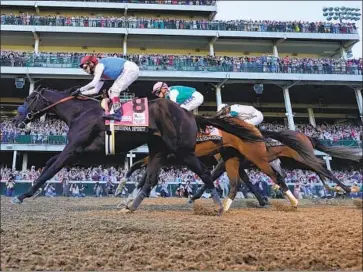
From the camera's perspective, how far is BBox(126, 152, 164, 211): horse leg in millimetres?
7531

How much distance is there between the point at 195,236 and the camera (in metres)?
4.18

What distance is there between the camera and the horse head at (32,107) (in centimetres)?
722

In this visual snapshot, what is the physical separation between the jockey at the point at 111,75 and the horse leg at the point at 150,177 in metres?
1.36

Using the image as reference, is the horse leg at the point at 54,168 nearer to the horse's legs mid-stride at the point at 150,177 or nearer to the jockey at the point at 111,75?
the jockey at the point at 111,75

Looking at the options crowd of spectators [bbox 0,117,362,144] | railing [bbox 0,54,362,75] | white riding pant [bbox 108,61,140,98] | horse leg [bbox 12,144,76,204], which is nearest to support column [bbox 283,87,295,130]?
crowd of spectators [bbox 0,117,362,144]

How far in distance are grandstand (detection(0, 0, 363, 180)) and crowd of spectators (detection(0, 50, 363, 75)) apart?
7 cm

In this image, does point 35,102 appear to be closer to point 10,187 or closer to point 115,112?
point 115,112

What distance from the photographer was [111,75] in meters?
6.98

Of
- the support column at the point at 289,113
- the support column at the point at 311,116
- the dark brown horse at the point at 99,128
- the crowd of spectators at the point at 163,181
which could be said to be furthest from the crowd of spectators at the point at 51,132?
the dark brown horse at the point at 99,128

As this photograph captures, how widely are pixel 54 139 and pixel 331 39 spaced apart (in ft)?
79.4

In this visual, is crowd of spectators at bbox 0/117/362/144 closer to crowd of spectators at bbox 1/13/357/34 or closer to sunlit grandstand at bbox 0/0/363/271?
sunlit grandstand at bbox 0/0/363/271

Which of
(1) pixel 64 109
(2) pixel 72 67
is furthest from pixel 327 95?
(1) pixel 64 109

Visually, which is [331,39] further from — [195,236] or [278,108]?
[195,236]

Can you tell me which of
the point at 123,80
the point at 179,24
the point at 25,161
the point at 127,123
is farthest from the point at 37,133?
the point at 127,123
